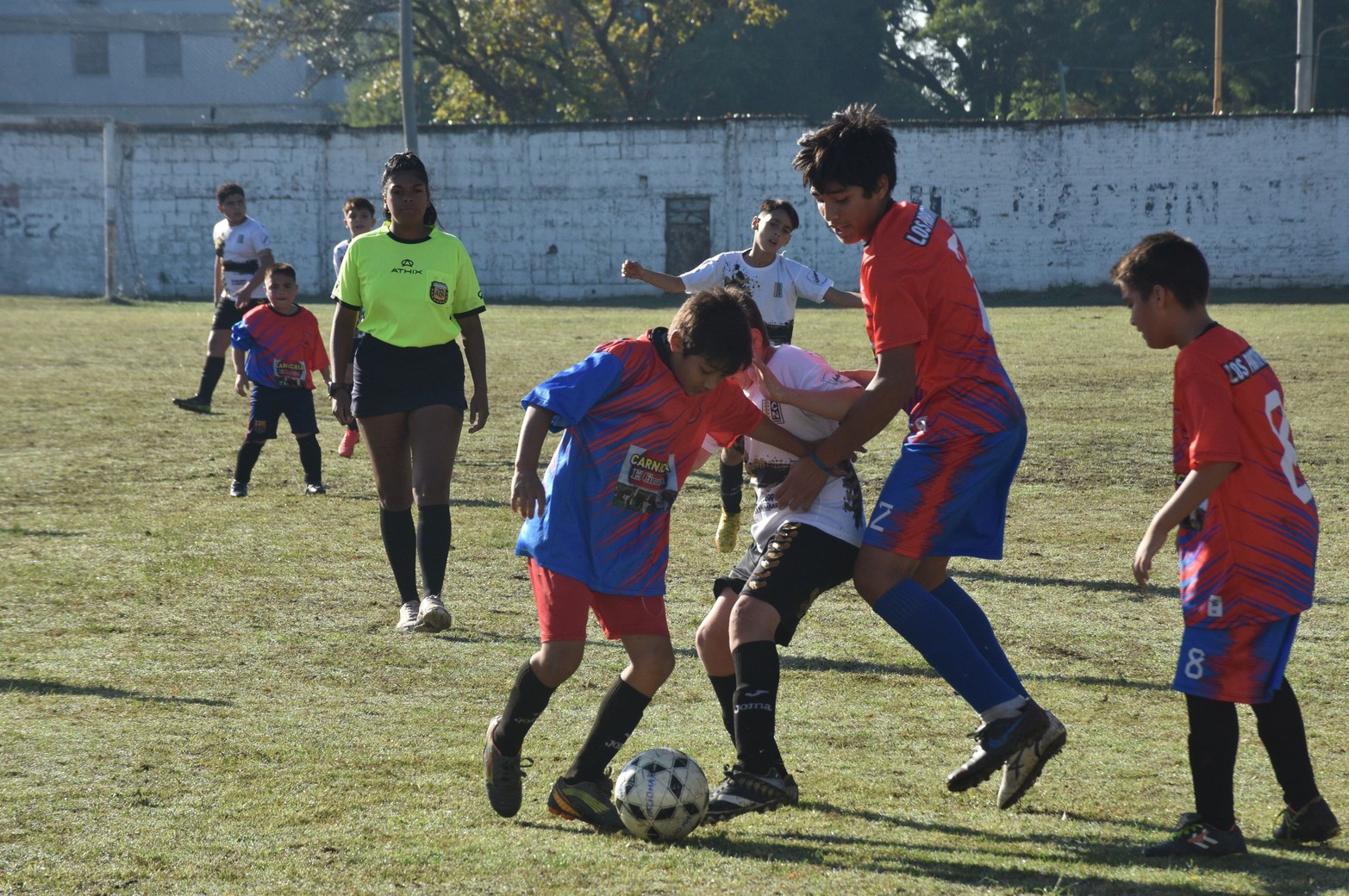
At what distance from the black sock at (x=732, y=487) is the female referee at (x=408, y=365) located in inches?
71.0

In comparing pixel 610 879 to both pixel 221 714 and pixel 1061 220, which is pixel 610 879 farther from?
pixel 1061 220

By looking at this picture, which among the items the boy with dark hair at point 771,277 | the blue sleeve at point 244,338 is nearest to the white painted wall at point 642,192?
the blue sleeve at point 244,338

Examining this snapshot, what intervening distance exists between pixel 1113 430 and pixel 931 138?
2043 cm

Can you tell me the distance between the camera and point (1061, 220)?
31.1 meters

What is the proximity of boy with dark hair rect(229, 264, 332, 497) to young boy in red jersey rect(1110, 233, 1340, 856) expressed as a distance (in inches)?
278

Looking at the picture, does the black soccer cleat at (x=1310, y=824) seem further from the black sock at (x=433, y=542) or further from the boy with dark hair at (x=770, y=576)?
the black sock at (x=433, y=542)

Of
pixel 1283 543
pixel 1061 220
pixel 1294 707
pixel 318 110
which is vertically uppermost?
pixel 318 110

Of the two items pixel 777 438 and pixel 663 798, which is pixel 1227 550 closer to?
pixel 777 438

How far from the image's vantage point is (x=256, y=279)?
41.8ft

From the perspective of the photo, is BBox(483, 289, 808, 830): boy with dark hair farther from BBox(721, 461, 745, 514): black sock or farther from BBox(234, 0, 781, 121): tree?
BBox(234, 0, 781, 121): tree

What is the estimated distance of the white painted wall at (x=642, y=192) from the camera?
30531 mm

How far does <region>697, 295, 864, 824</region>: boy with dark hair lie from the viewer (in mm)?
4148

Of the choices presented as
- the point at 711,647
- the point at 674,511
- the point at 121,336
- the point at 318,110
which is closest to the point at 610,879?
the point at 711,647

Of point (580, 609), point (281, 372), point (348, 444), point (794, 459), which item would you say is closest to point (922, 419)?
point (794, 459)
